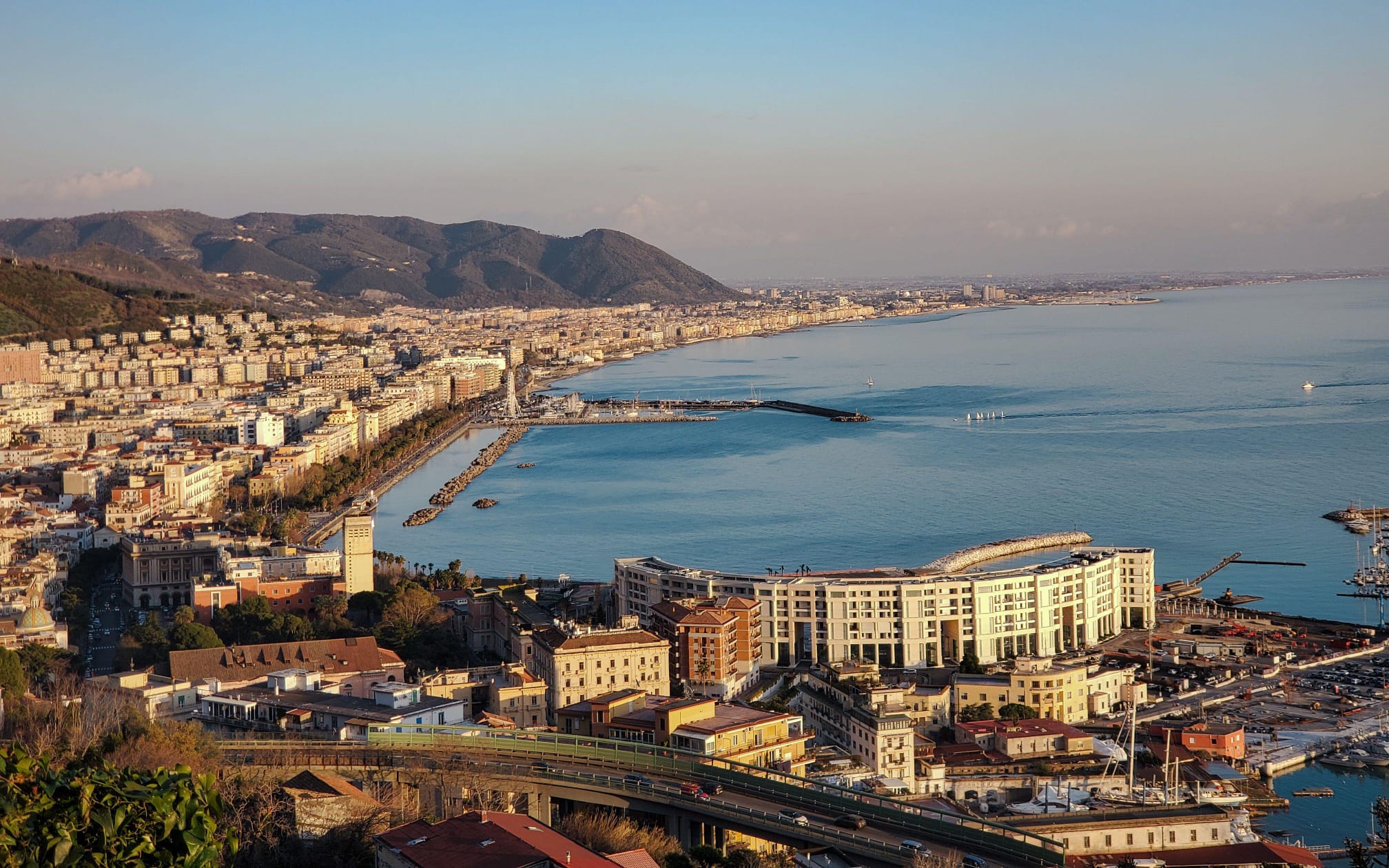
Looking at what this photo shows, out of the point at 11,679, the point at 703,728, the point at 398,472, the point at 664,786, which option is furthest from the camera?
the point at 398,472

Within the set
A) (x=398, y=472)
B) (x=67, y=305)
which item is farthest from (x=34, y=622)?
(x=67, y=305)

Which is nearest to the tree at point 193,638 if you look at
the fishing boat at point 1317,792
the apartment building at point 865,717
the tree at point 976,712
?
the apartment building at point 865,717

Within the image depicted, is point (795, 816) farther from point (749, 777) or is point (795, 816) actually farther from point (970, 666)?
point (970, 666)

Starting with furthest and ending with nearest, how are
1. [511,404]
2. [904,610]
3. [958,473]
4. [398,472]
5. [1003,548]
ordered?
1. [511,404]
2. [398,472]
3. [958,473]
4. [1003,548]
5. [904,610]

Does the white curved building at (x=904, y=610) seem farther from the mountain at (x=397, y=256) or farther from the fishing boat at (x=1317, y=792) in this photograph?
the mountain at (x=397, y=256)

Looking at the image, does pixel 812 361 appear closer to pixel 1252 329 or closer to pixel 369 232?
pixel 1252 329

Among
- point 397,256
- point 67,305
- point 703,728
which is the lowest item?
point 703,728

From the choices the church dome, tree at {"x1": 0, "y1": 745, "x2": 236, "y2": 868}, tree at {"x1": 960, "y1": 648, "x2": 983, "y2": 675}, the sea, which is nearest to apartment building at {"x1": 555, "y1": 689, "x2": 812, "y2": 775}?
tree at {"x1": 960, "y1": 648, "x2": 983, "y2": 675}
